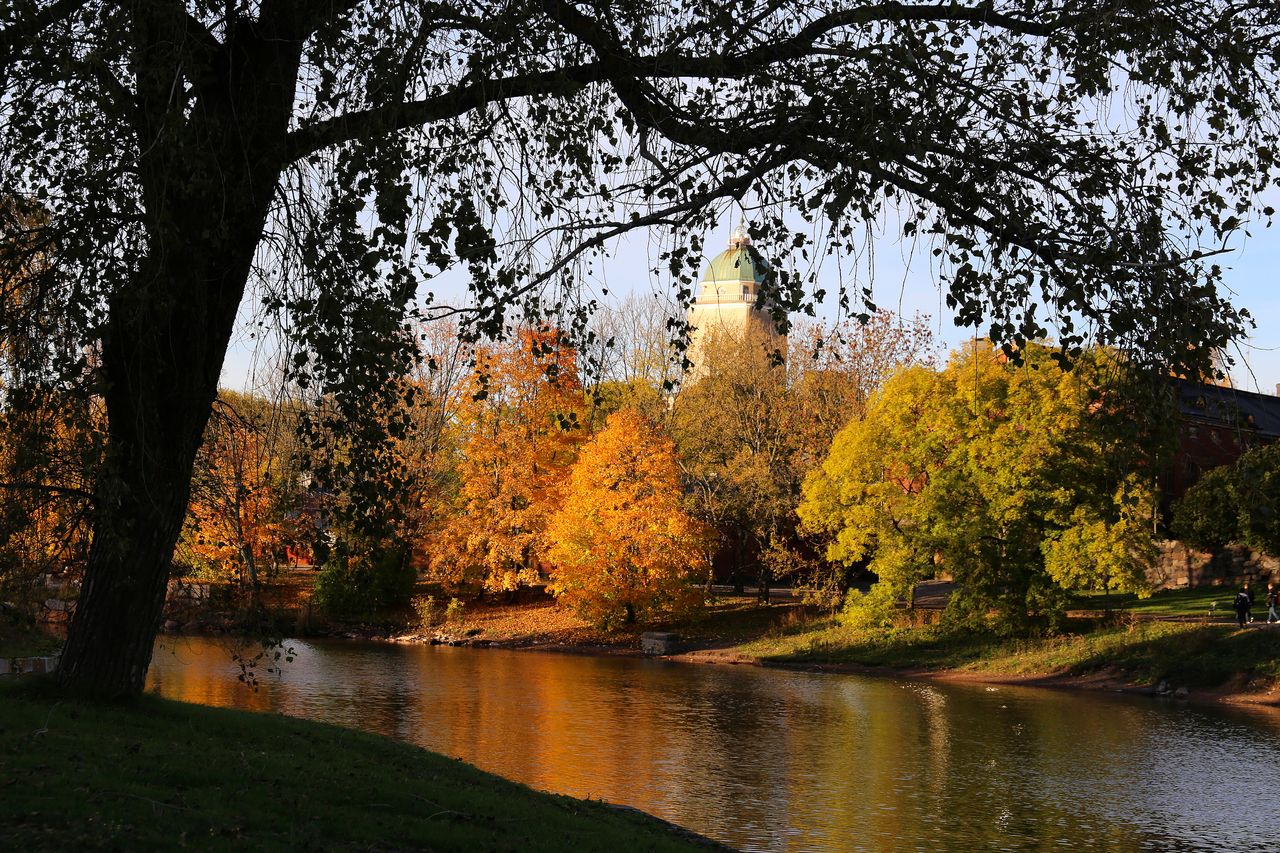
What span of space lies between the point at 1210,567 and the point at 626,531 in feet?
65.7

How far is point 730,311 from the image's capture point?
102750 mm

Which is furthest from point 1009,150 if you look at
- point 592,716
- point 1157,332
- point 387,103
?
point 592,716

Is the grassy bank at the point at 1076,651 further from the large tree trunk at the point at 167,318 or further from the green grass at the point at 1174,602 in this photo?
the large tree trunk at the point at 167,318

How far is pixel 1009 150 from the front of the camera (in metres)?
7.89

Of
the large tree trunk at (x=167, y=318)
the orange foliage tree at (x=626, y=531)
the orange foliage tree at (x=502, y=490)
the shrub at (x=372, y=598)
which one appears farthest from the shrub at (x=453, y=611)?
the large tree trunk at (x=167, y=318)

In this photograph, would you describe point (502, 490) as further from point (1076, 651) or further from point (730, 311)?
point (730, 311)

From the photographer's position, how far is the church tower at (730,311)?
865 cm

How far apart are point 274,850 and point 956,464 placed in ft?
93.9

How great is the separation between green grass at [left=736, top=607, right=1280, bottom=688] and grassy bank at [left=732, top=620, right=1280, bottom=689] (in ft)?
0.08

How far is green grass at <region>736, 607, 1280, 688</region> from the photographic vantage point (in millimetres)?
29516

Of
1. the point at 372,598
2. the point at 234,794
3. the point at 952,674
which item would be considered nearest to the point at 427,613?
the point at 372,598

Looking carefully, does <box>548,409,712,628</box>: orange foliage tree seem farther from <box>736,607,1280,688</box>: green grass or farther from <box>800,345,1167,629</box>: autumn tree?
<box>800,345,1167,629</box>: autumn tree

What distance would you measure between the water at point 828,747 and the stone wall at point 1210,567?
13.2m

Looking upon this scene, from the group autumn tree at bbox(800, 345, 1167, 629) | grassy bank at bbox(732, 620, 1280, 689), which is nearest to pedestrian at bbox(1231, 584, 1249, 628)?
grassy bank at bbox(732, 620, 1280, 689)
